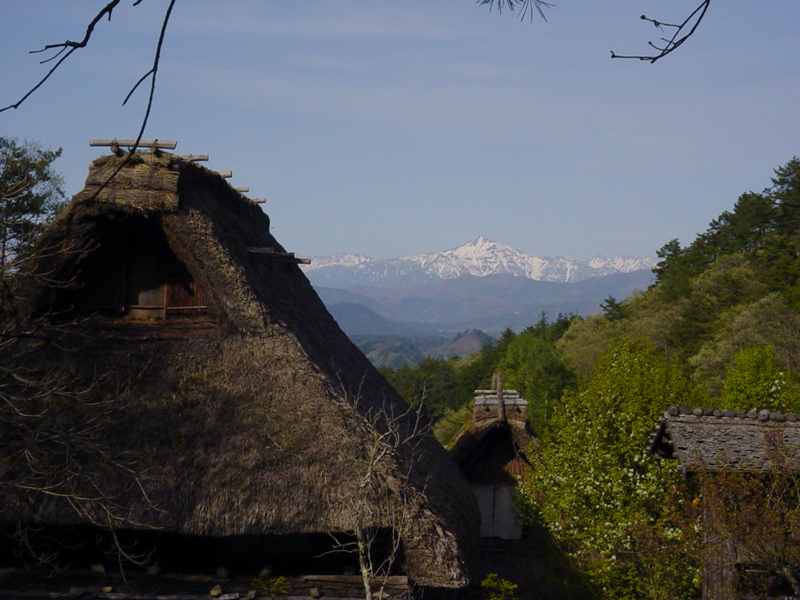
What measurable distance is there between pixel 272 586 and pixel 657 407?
12823 mm

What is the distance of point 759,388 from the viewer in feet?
69.6

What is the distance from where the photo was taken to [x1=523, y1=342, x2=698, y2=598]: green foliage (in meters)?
12.2

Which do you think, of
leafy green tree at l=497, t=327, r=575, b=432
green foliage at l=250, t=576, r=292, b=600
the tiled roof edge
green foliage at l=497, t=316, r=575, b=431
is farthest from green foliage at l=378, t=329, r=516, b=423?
green foliage at l=250, t=576, r=292, b=600

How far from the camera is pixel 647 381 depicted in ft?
65.7

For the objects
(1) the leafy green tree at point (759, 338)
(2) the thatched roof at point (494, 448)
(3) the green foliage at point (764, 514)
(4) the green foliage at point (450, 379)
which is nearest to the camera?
(3) the green foliage at point (764, 514)

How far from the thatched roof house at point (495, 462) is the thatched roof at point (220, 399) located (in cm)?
582

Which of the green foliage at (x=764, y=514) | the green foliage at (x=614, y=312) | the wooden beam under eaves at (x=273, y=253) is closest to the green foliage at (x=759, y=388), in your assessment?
the green foliage at (x=764, y=514)

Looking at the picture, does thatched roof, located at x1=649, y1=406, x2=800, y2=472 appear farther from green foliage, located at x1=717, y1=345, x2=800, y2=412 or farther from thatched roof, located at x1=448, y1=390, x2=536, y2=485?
green foliage, located at x1=717, y1=345, x2=800, y2=412

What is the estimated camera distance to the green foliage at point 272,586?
910 centimetres

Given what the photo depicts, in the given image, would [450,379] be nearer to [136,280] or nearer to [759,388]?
[759,388]

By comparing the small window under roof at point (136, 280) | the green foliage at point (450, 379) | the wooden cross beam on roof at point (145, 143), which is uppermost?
the wooden cross beam on roof at point (145, 143)

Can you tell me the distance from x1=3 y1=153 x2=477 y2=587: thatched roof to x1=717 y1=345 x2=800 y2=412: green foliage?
12291mm

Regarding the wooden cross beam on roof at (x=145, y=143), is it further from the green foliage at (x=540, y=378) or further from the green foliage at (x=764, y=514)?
the green foliage at (x=540, y=378)

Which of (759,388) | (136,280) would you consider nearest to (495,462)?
(759,388)
